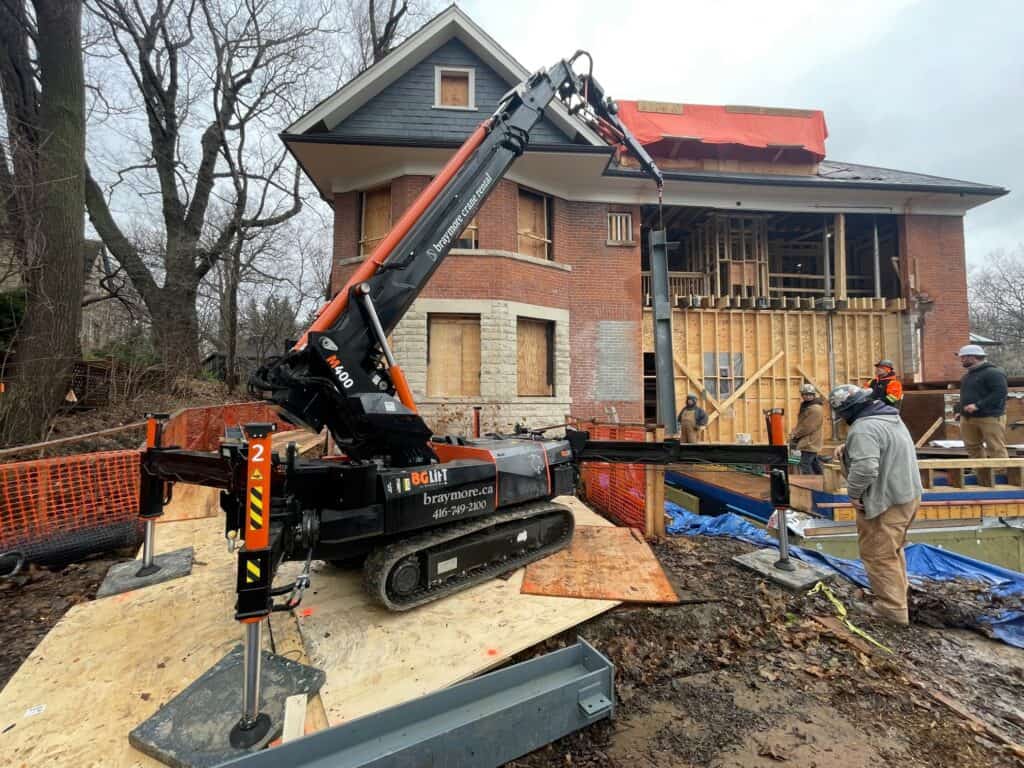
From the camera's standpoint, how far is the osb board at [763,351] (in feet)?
44.5

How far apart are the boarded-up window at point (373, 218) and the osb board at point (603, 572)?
9.32 metres

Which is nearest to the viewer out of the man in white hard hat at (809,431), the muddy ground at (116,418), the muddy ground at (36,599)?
the muddy ground at (36,599)

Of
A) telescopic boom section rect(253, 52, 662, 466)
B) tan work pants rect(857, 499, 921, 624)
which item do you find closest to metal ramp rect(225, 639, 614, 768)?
telescopic boom section rect(253, 52, 662, 466)

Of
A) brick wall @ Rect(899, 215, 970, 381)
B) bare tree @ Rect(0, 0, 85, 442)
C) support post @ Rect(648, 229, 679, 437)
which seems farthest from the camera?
brick wall @ Rect(899, 215, 970, 381)

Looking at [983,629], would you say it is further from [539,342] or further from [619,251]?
[619,251]

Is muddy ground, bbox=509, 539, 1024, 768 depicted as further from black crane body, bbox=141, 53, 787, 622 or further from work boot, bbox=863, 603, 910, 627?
black crane body, bbox=141, 53, 787, 622

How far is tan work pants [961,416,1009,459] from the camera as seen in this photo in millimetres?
7047

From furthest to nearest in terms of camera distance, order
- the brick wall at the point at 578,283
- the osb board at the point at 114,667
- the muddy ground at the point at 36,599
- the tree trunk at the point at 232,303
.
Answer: the tree trunk at the point at 232,303
the brick wall at the point at 578,283
the muddy ground at the point at 36,599
the osb board at the point at 114,667

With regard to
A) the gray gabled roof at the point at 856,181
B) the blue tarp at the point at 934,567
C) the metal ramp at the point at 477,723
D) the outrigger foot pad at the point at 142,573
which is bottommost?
the blue tarp at the point at 934,567

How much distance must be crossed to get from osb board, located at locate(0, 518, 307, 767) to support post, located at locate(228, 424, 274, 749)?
368 millimetres

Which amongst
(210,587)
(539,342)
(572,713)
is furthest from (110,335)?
(572,713)

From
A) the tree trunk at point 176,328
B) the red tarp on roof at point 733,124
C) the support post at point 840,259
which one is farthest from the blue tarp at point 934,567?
the tree trunk at point 176,328

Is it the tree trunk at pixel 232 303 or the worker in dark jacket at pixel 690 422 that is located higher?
the tree trunk at pixel 232 303

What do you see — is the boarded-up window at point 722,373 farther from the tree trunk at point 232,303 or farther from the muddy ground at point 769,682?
the tree trunk at point 232,303
